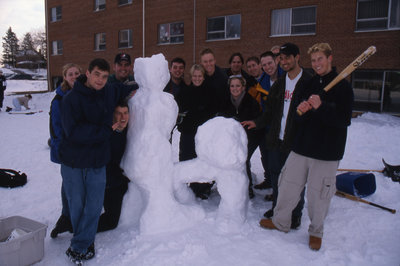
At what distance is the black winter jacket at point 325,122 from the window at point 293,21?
11537 millimetres

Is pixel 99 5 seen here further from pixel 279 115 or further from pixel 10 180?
pixel 279 115

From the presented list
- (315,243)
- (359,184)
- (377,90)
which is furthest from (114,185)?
(377,90)

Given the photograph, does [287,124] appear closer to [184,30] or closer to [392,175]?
[392,175]

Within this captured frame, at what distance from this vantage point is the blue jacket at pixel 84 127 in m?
2.68

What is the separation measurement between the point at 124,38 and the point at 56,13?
27.8 ft

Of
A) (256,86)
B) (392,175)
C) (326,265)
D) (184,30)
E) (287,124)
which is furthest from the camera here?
(184,30)

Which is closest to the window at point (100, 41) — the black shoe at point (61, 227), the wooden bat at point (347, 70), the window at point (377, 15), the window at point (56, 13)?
the window at point (56, 13)

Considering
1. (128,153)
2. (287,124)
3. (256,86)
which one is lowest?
(128,153)

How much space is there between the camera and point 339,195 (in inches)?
169

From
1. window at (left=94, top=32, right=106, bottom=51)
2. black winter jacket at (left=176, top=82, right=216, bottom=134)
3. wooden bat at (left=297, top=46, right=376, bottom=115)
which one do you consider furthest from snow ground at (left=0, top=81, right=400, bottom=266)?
window at (left=94, top=32, right=106, bottom=51)

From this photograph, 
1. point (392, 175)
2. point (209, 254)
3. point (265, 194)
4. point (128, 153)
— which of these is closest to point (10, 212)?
point (128, 153)

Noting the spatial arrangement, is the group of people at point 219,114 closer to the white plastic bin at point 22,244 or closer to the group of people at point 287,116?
the group of people at point 287,116

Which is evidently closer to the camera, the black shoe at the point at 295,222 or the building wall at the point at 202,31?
the black shoe at the point at 295,222

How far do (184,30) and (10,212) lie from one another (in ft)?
47.2
